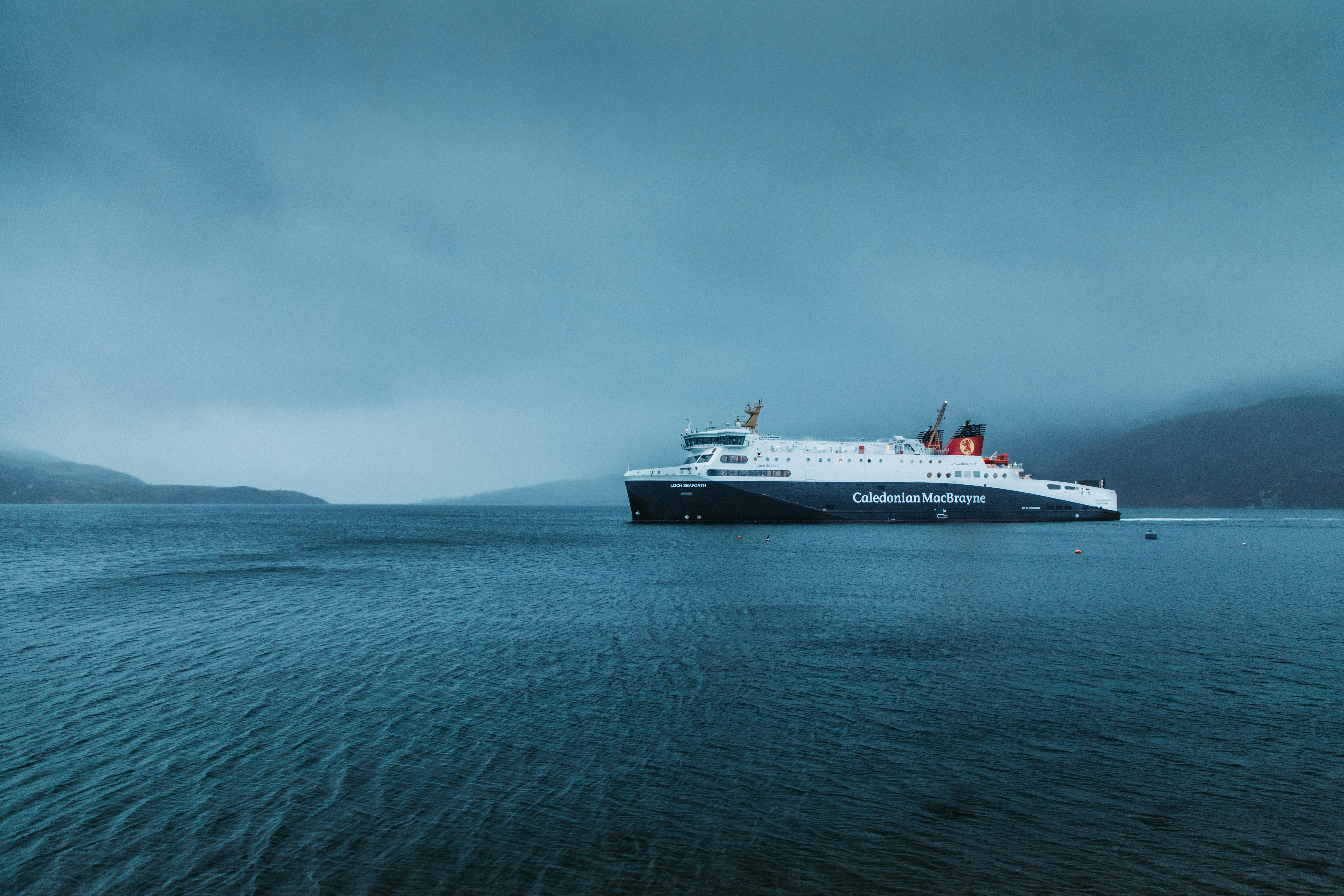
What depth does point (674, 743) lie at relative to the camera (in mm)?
15023

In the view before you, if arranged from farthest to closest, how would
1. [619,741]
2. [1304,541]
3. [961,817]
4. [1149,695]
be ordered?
[1304,541] < [1149,695] < [619,741] < [961,817]

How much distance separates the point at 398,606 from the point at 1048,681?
27.4 m

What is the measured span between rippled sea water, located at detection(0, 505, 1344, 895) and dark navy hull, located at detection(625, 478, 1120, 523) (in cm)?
4348

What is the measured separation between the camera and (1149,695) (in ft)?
59.3

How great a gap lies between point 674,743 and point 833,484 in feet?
232

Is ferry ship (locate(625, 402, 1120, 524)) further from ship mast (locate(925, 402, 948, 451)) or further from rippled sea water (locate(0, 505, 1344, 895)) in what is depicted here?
rippled sea water (locate(0, 505, 1344, 895))

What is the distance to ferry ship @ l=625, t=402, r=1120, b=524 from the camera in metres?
80.1

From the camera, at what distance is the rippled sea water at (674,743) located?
1009 cm

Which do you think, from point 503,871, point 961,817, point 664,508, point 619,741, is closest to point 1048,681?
point 961,817

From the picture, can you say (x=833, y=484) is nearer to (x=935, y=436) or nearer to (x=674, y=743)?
(x=935, y=436)

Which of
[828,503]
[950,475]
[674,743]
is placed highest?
[950,475]

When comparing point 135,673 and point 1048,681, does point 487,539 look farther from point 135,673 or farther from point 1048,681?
point 1048,681

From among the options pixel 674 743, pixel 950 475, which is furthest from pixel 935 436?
pixel 674 743

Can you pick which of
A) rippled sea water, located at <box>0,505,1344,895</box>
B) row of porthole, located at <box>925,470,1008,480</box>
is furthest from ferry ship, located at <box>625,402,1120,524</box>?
rippled sea water, located at <box>0,505,1344,895</box>
